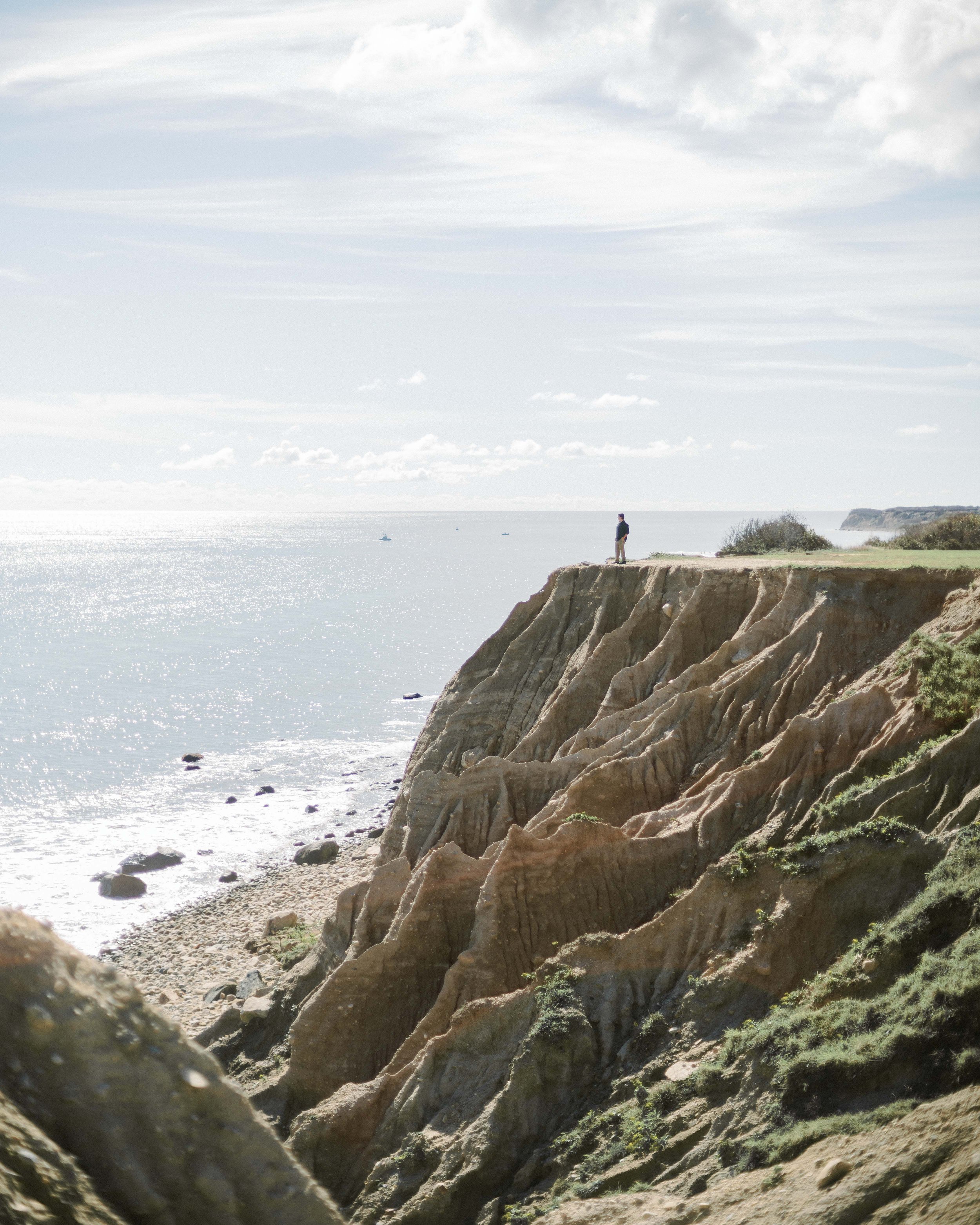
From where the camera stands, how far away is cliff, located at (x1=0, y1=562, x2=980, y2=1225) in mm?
8742

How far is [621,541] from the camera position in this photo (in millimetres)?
33562

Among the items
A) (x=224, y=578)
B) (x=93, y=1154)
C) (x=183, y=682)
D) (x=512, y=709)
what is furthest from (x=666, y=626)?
(x=224, y=578)

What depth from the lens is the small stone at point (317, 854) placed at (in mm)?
46188

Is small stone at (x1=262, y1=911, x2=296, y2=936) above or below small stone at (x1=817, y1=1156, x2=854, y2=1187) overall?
below

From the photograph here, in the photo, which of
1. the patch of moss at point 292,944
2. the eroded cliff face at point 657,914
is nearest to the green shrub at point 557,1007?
the eroded cliff face at point 657,914

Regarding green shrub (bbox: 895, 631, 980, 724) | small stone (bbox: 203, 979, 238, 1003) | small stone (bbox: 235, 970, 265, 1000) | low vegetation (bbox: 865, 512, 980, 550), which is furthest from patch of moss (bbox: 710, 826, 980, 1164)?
low vegetation (bbox: 865, 512, 980, 550)

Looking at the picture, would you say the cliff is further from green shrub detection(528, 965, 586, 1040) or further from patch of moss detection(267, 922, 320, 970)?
patch of moss detection(267, 922, 320, 970)

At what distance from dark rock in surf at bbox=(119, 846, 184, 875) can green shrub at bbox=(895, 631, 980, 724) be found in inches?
1459

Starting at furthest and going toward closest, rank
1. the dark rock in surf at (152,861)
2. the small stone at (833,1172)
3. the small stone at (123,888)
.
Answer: the dark rock in surf at (152,861)
the small stone at (123,888)
the small stone at (833,1172)

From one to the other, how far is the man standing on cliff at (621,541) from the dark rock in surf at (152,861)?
26534 mm

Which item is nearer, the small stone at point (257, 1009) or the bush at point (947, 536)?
the small stone at point (257, 1009)

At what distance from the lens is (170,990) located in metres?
32.7

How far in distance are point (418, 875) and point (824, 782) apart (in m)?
8.35

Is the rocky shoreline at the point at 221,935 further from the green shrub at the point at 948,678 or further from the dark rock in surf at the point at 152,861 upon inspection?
the green shrub at the point at 948,678
